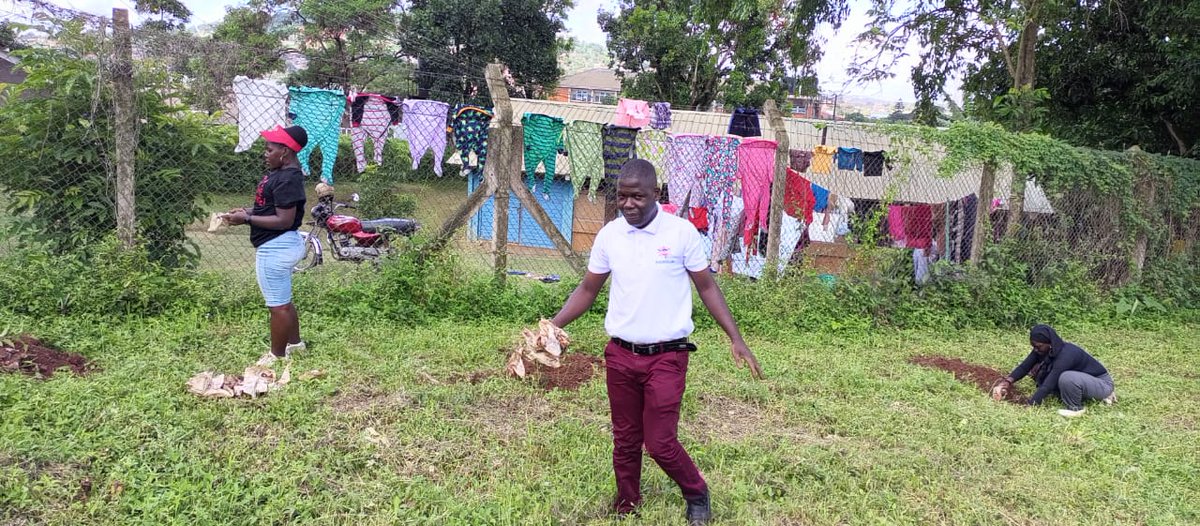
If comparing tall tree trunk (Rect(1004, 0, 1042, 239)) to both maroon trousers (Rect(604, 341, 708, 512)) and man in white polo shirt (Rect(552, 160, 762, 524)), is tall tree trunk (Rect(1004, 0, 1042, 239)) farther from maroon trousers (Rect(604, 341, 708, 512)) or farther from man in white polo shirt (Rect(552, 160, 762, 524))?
maroon trousers (Rect(604, 341, 708, 512))

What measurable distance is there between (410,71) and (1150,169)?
850 inches

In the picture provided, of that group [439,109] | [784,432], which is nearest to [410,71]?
[439,109]

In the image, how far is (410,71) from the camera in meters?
25.1

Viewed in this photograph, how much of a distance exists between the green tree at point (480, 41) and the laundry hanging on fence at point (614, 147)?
16582 mm

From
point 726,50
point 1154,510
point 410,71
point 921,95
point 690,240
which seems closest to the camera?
point 690,240

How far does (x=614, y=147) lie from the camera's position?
7.18 meters

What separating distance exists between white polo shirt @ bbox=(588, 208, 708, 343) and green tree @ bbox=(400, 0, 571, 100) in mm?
20706

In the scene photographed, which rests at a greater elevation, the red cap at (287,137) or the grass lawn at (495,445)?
the red cap at (287,137)

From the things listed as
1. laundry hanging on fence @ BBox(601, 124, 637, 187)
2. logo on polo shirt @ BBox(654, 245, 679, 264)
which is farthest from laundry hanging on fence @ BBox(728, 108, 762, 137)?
logo on polo shirt @ BBox(654, 245, 679, 264)

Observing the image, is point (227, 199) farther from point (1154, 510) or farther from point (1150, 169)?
point (1150, 169)

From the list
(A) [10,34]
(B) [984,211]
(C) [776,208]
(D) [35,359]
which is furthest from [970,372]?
(A) [10,34]

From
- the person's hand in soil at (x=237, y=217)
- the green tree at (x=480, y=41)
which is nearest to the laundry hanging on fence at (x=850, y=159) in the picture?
the person's hand in soil at (x=237, y=217)

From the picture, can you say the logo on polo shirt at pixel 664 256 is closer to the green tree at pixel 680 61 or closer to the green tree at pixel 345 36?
the green tree at pixel 680 61

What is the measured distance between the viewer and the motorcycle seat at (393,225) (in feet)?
23.1
